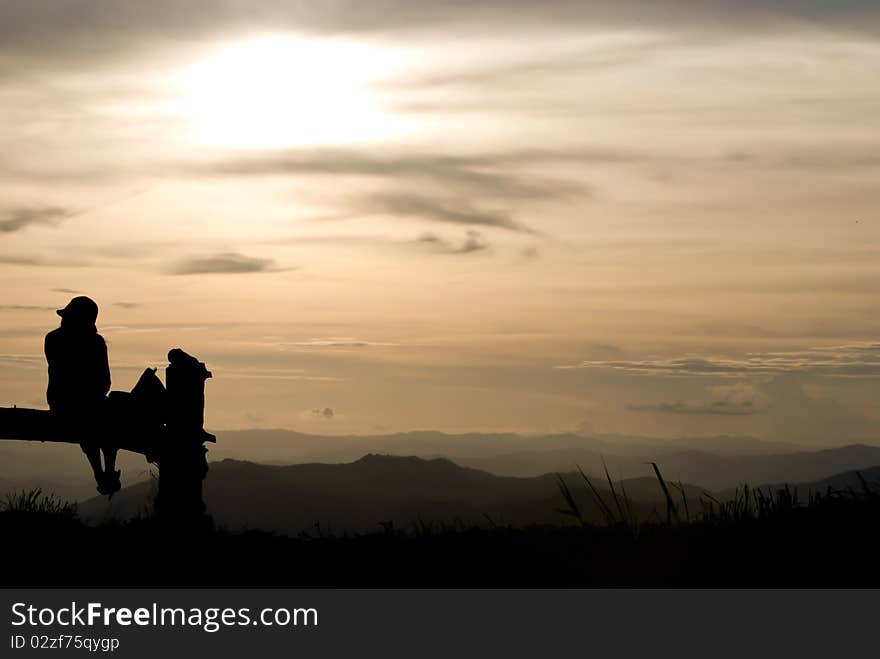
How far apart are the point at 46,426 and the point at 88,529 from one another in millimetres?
1341

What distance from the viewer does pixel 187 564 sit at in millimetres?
12352

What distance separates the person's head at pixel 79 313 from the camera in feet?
46.4

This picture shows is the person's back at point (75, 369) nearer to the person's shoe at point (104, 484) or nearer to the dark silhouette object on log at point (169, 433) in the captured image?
the dark silhouette object on log at point (169, 433)

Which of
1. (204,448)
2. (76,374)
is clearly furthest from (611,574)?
(76,374)

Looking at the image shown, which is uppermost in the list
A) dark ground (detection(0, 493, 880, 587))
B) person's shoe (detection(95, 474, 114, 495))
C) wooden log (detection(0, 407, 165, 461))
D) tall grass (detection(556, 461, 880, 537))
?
wooden log (detection(0, 407, 165, 461))

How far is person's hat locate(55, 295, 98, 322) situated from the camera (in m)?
14.1

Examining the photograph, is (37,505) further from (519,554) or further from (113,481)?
(519,554)

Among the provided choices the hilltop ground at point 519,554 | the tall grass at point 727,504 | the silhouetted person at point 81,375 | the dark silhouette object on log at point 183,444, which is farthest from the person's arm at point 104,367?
the tall grass at point 727,504

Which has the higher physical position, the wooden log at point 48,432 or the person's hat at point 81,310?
the person's hat at point 81,310

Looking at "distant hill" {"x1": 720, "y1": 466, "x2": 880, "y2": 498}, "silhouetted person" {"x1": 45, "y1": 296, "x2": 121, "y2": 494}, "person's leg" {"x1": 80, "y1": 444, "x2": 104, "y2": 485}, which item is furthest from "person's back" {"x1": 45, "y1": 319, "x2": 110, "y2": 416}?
"distant hill" {"x1": 720, "y1": 466, "x2": 880, "y2": 498}

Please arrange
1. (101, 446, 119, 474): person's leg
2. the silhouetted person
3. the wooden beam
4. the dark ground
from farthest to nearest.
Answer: (101, 446, 119, 474): person's leg
the silhouetted person
the wooden beam
the dark ground

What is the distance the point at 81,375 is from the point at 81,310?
823 mm

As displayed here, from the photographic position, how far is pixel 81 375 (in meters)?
14.0

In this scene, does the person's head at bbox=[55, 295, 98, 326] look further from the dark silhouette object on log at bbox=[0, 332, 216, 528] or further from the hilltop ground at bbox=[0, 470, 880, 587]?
the hilltop ground at bbox=[0, 470, 880, 587]
